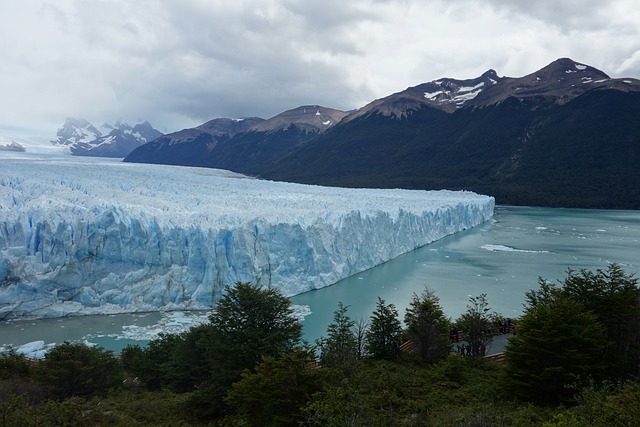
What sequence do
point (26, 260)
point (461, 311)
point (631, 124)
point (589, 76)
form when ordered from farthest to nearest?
point (589, 76), point (631, 124), point (461, 311), point (26, 260)

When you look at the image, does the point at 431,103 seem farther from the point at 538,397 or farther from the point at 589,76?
the point at 538,397

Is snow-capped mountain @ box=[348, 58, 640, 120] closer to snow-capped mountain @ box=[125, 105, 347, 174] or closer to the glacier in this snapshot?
snow-capped mountain @ box=[125, 105, 347, 174]

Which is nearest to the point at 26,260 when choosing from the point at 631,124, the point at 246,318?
the point at 246,318

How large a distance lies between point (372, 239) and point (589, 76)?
241 feet

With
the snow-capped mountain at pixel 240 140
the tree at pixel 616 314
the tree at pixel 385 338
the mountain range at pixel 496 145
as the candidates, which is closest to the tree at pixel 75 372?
the tree at pixel 385 338

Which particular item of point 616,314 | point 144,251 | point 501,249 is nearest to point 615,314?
point 616,314

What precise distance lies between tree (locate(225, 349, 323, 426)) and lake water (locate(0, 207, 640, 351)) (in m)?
5.86

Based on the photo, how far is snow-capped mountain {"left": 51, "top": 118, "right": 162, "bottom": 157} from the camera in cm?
15312

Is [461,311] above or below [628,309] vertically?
below

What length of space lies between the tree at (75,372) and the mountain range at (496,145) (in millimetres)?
46327

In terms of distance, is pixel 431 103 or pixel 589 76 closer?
pixel 589 76

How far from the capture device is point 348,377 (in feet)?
19.8

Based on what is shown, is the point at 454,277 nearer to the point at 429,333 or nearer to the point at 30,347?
the point at 429,333

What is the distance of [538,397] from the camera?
5.95 metres
